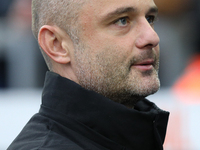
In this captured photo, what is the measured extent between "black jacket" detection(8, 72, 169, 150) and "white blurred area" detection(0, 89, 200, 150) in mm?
3276

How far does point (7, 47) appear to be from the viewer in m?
6.05

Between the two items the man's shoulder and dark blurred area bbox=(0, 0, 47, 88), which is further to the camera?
dark blurred area bbox=(0, 0, 47, 88)

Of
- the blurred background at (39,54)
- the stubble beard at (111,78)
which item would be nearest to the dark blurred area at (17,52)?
the blurred background at (39,54)

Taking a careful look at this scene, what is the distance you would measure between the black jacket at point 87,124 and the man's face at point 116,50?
0.17 metres

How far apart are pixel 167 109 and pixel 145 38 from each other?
3599 mm

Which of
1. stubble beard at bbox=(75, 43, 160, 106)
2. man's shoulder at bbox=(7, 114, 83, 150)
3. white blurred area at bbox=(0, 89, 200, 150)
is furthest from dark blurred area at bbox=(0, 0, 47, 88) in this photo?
man's shoulder at bbox=(7, 114, 83, 150)

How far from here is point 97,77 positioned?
76.0 inches

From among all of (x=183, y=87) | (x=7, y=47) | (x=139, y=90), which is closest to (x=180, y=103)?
(x=183, y=87)

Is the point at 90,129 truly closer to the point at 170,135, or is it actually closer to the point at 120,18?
the point at 120,18

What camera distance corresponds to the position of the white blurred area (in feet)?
16.4

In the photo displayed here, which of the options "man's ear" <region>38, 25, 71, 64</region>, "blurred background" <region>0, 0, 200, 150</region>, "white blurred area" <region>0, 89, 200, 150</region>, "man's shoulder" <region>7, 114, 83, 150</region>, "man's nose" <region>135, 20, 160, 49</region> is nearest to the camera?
"man's shoulder" <region>7, 114, 83, 150</region>

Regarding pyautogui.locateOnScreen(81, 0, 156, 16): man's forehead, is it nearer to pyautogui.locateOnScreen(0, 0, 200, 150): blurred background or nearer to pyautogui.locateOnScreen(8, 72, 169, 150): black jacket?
pyautogui.locateOnScreen(8, 72, 169, 150): black jacket

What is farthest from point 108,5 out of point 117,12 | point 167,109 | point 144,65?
point 167,109

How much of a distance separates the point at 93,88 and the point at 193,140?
11.4 ft
